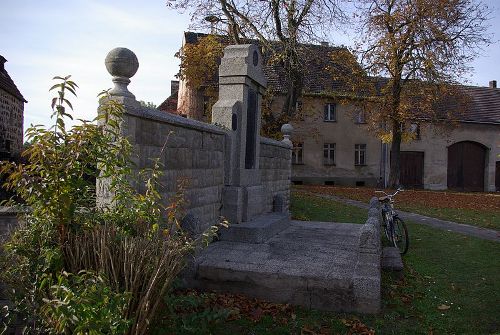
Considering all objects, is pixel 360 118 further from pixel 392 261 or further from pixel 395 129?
pixel 392 261

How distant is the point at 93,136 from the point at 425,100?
955 inches

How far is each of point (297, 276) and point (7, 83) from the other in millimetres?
17756

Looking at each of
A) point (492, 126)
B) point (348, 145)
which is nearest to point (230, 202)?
point (348, 145)

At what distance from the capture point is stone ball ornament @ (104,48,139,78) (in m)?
4.69

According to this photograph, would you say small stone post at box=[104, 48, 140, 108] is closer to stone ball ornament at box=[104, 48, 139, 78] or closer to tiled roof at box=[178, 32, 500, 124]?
stone ball ornament at box=[104, 48, 139, 78]

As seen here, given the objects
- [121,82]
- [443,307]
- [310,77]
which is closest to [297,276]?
[443,307]

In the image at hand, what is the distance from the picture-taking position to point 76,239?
306 centimetres

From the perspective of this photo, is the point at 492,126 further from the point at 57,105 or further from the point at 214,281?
the point at 57,105

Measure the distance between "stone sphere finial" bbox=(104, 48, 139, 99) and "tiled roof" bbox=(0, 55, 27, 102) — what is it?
14.9 meters

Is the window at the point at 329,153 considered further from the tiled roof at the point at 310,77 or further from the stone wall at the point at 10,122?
the stone wall at the point at 10,122

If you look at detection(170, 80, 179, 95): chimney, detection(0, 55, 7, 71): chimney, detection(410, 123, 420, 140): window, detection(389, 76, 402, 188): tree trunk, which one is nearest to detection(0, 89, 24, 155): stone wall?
detection(0, 55, 7, 71): chimney

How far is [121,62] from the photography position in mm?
4707

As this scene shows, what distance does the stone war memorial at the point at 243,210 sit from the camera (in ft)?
16.6

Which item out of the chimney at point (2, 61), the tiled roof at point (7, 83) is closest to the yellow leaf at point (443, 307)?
the tiled roof at point (7, 83)
